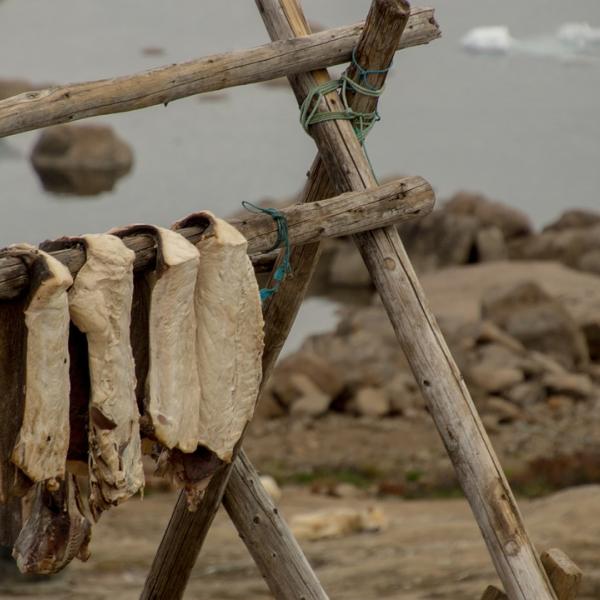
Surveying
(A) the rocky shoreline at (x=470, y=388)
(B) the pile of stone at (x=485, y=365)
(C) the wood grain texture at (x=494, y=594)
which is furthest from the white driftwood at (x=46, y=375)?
(B) the pile of stone at (x=485, y=365)

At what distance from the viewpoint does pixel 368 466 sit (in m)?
15.7

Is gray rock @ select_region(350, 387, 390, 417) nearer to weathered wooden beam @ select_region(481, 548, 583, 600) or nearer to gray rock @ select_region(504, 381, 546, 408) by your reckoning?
gray rock @ select_region(504, 381, 546, 408)

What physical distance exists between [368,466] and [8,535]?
12058 millimetres

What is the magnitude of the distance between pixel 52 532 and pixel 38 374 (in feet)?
1.65

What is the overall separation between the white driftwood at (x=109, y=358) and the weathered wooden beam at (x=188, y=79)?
58 cm

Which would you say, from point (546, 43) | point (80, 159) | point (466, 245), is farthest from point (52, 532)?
point (546, 43)

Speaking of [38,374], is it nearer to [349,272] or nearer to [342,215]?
[342,215]

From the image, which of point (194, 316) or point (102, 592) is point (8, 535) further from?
point (102, 592)

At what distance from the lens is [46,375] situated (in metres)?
3.31

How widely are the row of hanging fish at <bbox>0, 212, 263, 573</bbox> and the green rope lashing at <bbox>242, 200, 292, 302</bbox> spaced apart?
364 mm

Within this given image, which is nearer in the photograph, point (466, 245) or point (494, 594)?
point (494, 594)

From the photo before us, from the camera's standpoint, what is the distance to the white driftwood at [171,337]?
11.5 ft

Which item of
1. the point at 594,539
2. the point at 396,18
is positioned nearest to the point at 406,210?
the point at 396,18

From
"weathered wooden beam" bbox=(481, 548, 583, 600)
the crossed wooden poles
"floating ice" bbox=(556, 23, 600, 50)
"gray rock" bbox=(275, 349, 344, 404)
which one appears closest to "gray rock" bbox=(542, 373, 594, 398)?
"gray rock" bbox=(275, 349, 344, 404)
